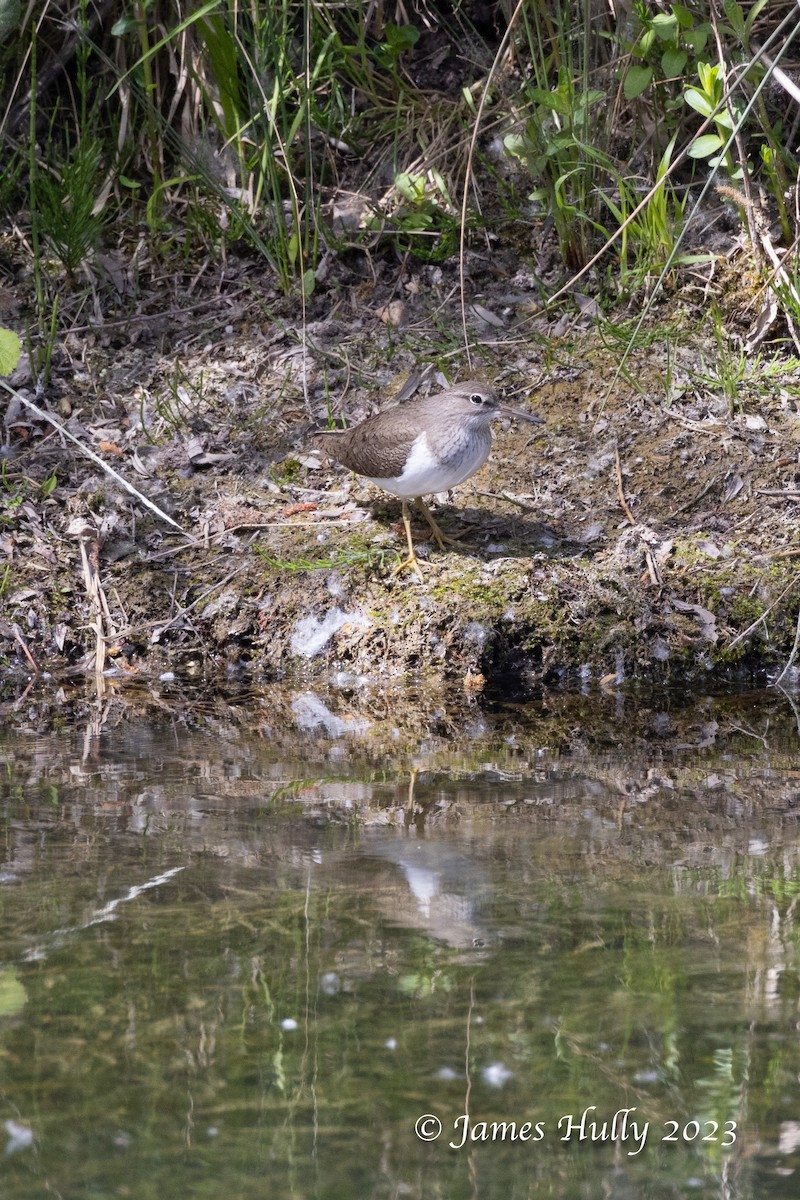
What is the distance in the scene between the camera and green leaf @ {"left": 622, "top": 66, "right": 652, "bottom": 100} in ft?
21.0

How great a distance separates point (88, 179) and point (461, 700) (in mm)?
3955

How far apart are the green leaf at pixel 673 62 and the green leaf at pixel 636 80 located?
92 millimetres

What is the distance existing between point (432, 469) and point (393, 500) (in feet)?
2.83

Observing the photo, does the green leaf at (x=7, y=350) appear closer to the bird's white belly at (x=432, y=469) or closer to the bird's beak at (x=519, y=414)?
the bird's white belly at (x=432, y=469)

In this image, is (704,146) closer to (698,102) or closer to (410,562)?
(698,102)

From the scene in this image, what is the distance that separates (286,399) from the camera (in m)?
7.04

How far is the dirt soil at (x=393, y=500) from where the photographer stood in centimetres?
564

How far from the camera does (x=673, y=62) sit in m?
6.31

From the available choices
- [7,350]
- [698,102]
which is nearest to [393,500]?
[7,350]

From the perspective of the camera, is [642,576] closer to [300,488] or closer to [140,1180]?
[300,488]

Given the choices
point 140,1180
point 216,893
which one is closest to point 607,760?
point 216,893

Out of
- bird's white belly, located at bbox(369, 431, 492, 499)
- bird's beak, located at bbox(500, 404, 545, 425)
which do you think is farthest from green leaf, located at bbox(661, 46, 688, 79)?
bird's white belly, located at bbox(369, 431, 492, 499)

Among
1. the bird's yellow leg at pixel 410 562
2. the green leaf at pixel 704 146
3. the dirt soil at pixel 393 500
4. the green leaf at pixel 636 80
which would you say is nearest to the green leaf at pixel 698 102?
the green leaf at pixel 704 146

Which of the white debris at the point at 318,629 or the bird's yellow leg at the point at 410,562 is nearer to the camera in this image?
the white debris at the point at 318,629
